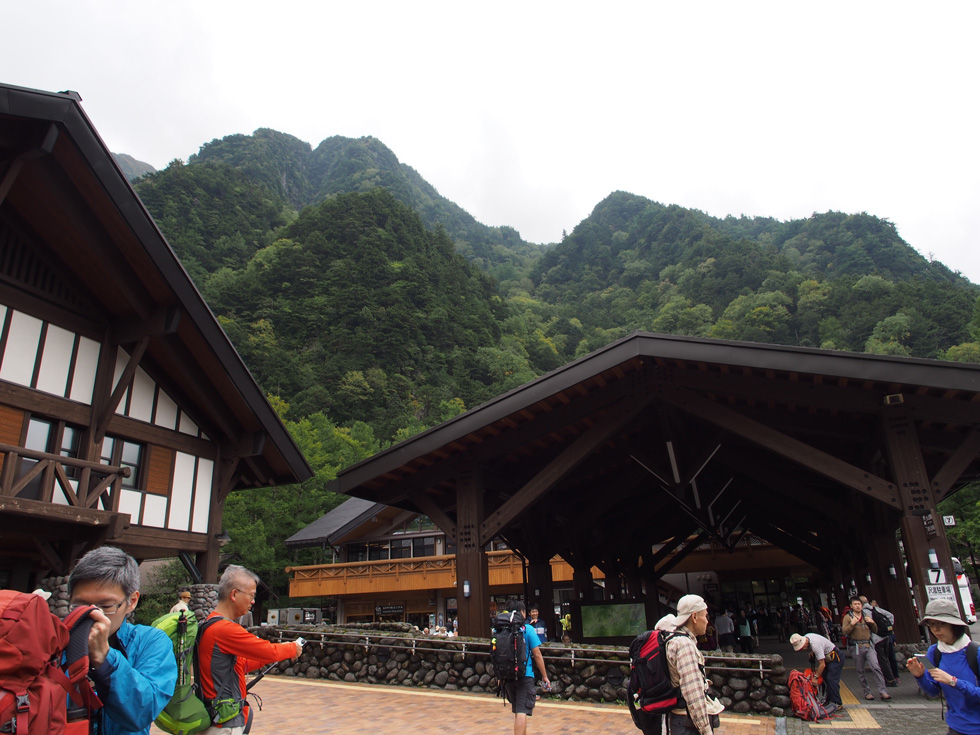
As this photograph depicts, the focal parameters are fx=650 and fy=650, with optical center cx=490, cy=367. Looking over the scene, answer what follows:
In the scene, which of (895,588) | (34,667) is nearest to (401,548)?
(895,588)

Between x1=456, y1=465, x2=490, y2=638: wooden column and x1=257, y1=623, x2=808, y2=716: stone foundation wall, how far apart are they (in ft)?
1.65

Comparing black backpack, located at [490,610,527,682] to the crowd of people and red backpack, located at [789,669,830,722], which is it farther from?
red backpack, located at [789,669,830,722]

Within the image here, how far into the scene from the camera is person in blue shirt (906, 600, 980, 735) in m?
3.62

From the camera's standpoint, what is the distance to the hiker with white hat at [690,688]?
373 centimetres

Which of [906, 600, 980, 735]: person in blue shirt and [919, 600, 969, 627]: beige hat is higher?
[919, 600, 969, 627]: beige hat

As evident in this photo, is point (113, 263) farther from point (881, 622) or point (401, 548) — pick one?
point (401, 548)

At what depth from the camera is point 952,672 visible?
375 centimetres

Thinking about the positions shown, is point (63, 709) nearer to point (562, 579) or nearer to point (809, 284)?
point (562, 579)

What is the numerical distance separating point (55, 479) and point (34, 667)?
1101cm

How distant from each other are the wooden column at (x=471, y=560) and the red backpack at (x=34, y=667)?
939cm

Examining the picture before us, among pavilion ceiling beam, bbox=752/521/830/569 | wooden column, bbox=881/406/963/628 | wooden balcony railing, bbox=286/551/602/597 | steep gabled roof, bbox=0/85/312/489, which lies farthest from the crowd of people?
pavilion ceiling beam, bbox=752/521/830/569

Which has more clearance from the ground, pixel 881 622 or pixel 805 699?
pixel 881 622

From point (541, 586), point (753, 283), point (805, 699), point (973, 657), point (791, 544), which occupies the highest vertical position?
point (753, 283)

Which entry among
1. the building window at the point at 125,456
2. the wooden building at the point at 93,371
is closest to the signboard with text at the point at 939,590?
the wooden building at the point at 93,371
